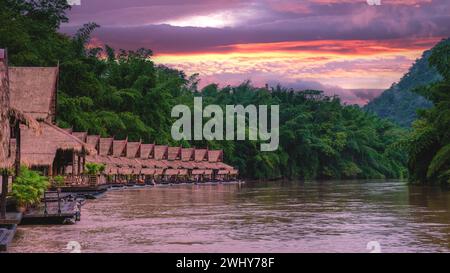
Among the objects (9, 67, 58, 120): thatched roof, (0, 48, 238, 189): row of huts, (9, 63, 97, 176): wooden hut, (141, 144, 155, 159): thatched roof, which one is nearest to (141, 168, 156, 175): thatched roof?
(0, 48, 238, 189): row of huts

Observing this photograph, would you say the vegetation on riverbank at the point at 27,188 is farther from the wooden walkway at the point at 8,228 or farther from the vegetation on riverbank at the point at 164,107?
the vegetation on riverbank at the point at 164,107

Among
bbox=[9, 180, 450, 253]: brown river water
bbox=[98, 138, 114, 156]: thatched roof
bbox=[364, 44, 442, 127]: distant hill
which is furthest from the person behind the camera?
bbox=[364, 44, 442, 127]: distant hill

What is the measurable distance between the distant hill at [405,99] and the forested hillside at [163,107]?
1005 inches

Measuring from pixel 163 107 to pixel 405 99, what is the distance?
8423cm

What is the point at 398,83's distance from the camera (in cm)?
15662

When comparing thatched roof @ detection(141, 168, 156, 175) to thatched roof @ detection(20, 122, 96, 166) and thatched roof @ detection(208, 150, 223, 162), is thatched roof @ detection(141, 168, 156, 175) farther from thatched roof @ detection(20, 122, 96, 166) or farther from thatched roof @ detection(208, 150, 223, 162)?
thatched roof @ detection(20, 122, 96, 166)

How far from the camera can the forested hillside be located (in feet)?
188

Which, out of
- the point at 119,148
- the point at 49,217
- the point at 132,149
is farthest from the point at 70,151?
the point at 132,149

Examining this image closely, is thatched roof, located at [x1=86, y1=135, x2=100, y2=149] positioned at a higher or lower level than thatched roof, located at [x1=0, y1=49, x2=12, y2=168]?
lower

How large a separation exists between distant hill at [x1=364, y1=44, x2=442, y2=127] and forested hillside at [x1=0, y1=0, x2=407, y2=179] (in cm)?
2553

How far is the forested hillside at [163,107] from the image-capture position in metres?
57.3
